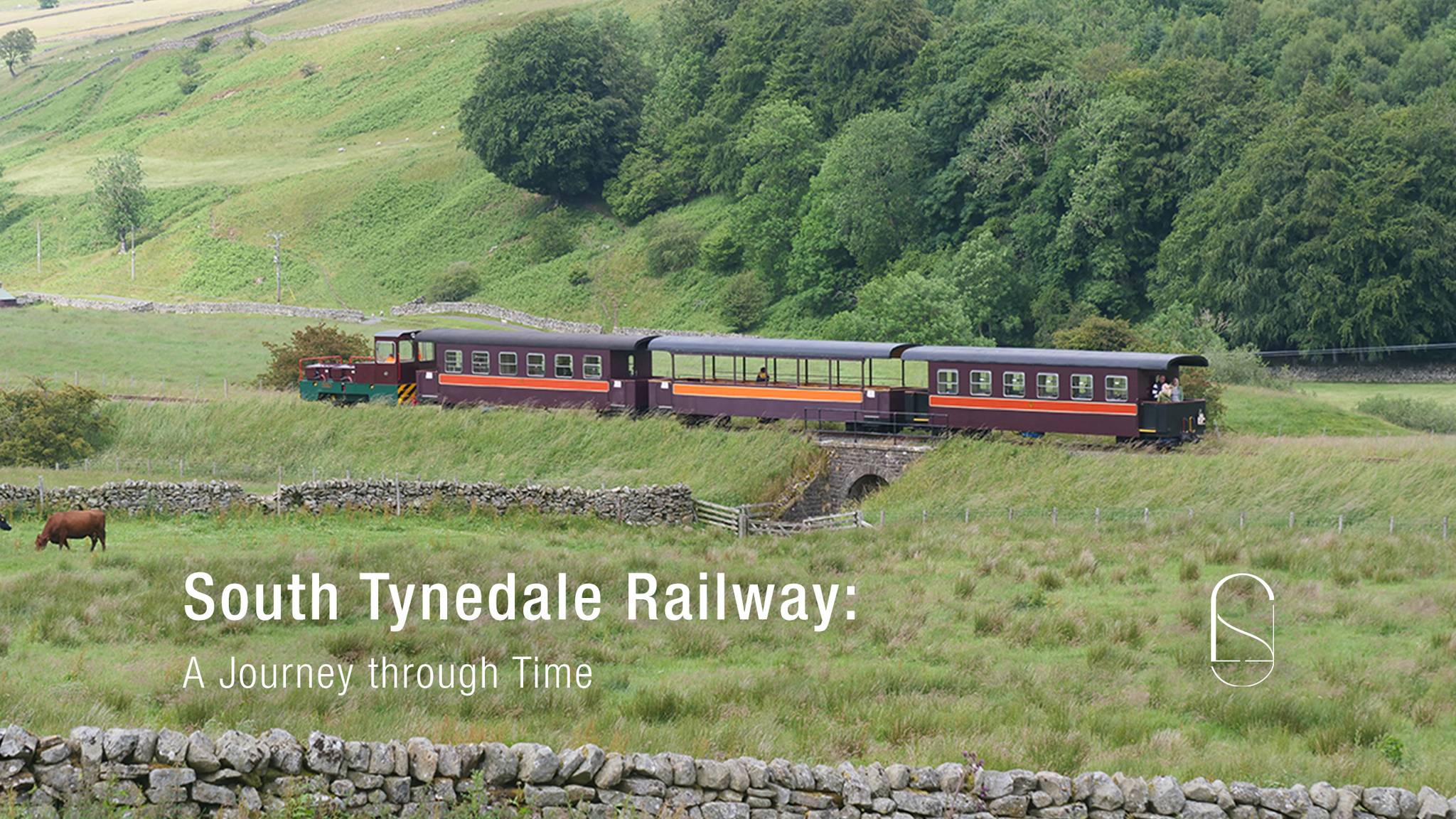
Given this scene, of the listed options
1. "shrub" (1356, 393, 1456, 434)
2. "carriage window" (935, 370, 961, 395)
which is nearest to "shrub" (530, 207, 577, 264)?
"shrub" (1356, 393, 1456, 434)

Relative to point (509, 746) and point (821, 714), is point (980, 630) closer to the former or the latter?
point (821, 714)

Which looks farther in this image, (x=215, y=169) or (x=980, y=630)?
(x=215, y=169)

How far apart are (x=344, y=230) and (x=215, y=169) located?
3080 centimetres

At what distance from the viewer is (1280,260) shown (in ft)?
222

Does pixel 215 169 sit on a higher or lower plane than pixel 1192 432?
higher

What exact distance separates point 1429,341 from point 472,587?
52585 millimetres

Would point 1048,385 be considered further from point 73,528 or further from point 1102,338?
point 73,528

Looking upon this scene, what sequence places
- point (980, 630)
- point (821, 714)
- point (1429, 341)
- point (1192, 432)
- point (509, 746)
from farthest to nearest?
point (1429, 341) → point (1192, 432) → point (980, 630) → point (821, 714) → point (509, 746)

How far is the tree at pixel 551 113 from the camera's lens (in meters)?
103

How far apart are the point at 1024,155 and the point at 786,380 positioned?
3931 centimetres

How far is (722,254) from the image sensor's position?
90688 millimetres

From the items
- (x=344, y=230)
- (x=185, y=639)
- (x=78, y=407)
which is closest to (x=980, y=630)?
(x=185, y=639)

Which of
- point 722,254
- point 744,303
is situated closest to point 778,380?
point 744,303

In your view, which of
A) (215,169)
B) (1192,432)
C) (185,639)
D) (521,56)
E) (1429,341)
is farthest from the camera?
(215,169)
